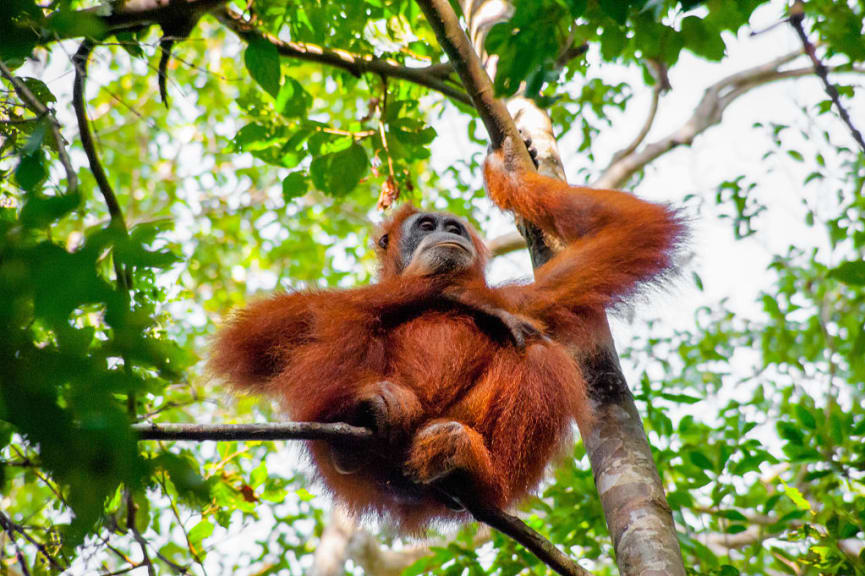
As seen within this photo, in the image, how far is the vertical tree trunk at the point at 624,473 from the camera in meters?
2.78

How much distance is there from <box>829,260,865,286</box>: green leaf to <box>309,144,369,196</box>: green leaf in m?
2.66

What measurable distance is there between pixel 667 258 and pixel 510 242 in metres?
3.54

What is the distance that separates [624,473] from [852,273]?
144 cm

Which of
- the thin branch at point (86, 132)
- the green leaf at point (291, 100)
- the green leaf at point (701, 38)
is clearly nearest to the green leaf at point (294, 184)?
the green leaf at point (291, 100)

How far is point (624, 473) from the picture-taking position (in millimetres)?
3062

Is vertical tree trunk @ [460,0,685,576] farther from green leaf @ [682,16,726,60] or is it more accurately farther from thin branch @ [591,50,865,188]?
thin branch @ [591,50,865,188]

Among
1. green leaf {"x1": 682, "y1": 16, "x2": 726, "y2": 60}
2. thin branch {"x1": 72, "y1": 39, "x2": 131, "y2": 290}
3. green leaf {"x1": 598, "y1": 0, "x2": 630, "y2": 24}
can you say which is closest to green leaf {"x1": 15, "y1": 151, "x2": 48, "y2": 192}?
thin branch {"x1": 72, "y1": 39, "x2": 131, "y2": 290}

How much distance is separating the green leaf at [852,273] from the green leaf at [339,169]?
266cm

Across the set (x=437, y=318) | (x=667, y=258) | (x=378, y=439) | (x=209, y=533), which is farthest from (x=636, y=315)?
(x=209, y=533)

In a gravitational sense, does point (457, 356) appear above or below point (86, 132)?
below

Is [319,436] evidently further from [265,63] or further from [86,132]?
[265,63]

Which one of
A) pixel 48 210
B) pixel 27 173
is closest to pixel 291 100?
pixel 27 173

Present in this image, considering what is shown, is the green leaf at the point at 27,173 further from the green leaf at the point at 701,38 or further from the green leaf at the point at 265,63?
the green leaf at the point at 701,38

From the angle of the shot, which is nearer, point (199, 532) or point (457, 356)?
point (457, 356)
